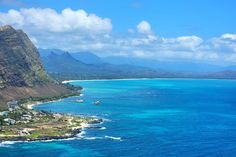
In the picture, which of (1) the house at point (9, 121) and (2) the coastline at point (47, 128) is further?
(1) the house at point (9, 121)

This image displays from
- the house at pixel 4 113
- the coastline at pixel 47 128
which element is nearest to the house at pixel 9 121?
the coastline at pixel 47 128

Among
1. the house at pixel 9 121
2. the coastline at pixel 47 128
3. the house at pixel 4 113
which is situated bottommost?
the coastline at pixel 47 128

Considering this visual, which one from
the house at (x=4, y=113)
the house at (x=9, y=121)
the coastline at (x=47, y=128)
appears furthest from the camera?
the house at (x=4, y=113)

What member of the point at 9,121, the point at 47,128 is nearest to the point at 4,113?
the point at 9,121

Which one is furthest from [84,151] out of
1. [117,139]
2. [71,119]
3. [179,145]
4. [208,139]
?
[71,119]

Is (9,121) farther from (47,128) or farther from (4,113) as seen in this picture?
(47,128)

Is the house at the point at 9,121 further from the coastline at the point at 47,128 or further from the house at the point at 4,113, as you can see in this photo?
the house at the point at 4,113

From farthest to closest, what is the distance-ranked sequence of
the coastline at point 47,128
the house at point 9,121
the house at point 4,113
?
the house at point 4,113, the house at point 9,121, the coastline at point 47,128

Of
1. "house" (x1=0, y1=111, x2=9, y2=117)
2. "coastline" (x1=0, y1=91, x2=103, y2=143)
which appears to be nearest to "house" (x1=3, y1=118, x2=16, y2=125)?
"coastline" (x1=0, y1=91, x2=103, y2=143)

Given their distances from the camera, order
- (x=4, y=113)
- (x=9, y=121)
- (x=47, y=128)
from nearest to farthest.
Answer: (x=47, y=128) < (x=9, y=121) < (x=4, y=113)

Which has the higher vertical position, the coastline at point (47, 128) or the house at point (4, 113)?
the house at point (4, 113)

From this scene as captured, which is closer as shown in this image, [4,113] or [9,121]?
[9,121]

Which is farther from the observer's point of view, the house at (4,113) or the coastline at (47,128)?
the house at (4,113)
